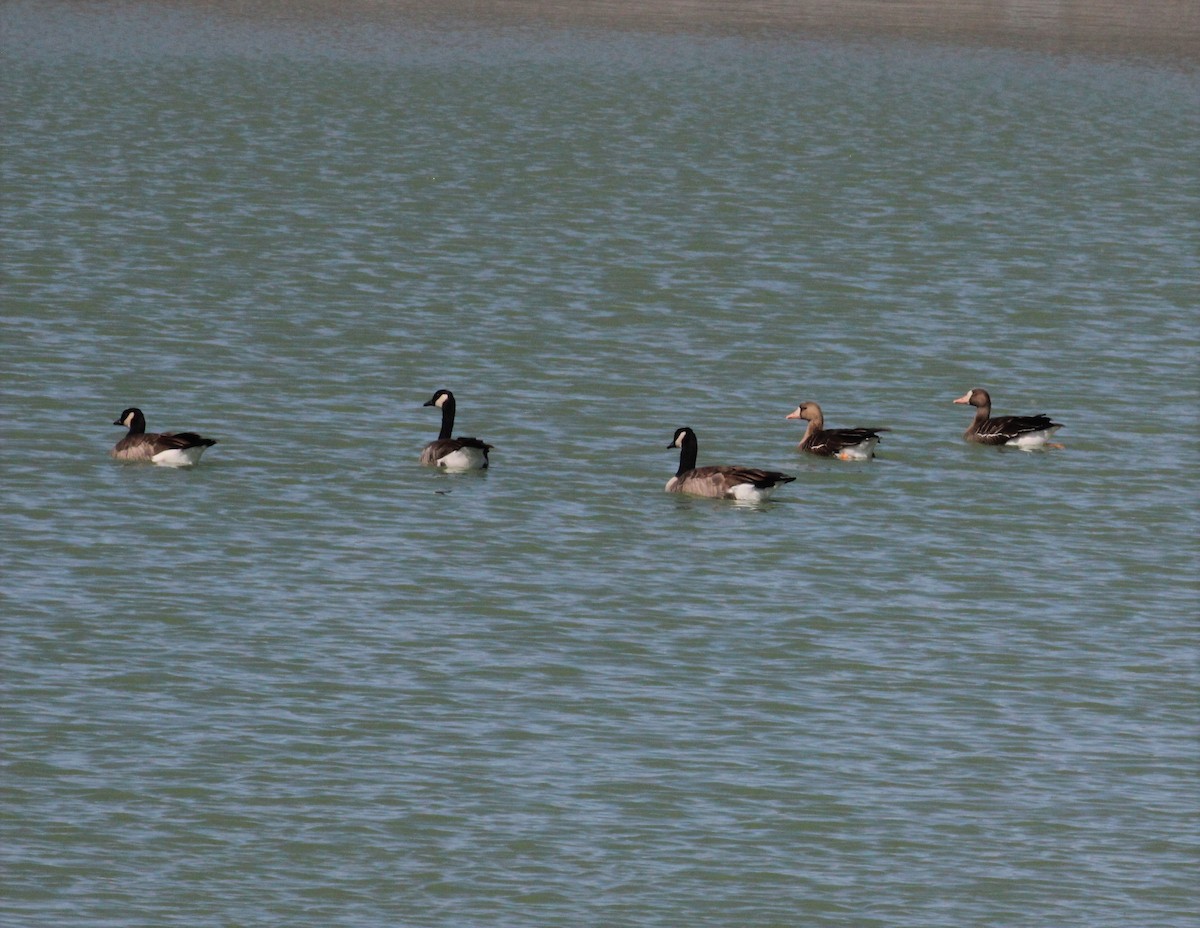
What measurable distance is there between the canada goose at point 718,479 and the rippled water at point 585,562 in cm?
21

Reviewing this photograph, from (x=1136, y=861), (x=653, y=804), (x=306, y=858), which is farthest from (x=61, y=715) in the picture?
(x=1136, y=861)

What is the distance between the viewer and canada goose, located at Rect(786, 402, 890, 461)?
28.3 meters

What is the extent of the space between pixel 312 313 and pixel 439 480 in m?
10.8

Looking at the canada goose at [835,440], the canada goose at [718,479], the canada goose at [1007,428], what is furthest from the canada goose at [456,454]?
the canada goose at [1007,428]

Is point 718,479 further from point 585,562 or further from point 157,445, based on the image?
point 157,445

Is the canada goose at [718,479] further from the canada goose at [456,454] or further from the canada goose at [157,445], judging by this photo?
the canada goose at [157,445]

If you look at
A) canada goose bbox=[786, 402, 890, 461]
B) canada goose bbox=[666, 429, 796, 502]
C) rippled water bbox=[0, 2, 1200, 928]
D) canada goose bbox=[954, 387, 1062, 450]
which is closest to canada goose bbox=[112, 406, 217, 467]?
rippled water bbox=[0, 2, 1200, 928]

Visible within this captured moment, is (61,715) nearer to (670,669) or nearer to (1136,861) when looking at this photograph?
(670,669)

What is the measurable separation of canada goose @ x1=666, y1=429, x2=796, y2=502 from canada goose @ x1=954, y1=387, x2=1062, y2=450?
3.89 metres

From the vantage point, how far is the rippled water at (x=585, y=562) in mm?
15883

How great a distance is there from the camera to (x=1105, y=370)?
3484cm

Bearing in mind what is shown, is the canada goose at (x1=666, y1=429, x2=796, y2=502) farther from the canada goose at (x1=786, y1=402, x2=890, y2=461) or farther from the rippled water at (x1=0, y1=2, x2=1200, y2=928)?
the canada goose at (x1=786, y1=402, x2=890, y2=461)

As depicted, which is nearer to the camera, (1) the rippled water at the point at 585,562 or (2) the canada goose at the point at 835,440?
(1) the rippled water at the point at 585,562

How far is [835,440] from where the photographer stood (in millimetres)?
28344
